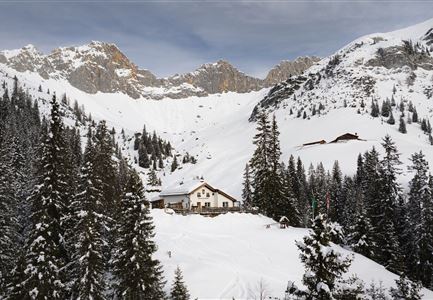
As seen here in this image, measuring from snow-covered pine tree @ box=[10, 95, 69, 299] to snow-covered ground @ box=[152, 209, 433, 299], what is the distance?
→ 28.8ft

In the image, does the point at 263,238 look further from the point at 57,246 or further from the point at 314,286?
the point at 314,286

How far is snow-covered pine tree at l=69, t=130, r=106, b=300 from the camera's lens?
3078 cm

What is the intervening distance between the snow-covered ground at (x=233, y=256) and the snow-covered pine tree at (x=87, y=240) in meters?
6.18

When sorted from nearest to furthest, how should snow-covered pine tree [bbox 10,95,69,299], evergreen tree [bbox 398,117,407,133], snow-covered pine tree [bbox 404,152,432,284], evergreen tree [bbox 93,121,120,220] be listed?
snow-covered pine tree [bbox 10,95,69,299], evergreen tree [bbox 93,121,120,220], snow-covered pine tree [bbox 404,152,432,284], evergreen tree [bbox 398,117,407,133]

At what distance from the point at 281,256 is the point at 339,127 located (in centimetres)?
12873

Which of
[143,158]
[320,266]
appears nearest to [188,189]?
[320,266]

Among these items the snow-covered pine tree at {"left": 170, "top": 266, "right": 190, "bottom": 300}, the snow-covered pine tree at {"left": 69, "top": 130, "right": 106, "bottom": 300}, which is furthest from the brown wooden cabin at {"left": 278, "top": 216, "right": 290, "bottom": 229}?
the snow-covered pine tree at {"left": 69, "top": 130, "right": 106, "bottom": 300}

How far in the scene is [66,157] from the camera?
3509 centimetres

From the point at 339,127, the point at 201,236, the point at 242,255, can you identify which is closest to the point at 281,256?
the point at 242,255

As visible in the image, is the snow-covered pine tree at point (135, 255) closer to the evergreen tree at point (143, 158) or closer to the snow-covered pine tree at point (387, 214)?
the snow-covered pine tree at point (387, 214)

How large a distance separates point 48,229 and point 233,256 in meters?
17.1

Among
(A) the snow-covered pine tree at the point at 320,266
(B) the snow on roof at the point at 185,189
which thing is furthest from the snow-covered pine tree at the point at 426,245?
(A) the snow-covered pine tree at the point at 320,266

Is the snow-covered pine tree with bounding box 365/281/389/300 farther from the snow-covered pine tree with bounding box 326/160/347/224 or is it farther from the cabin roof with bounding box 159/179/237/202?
the snow-covered pine tree with bounding box 326/160/347/224

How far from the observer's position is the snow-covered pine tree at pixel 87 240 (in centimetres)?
3078
